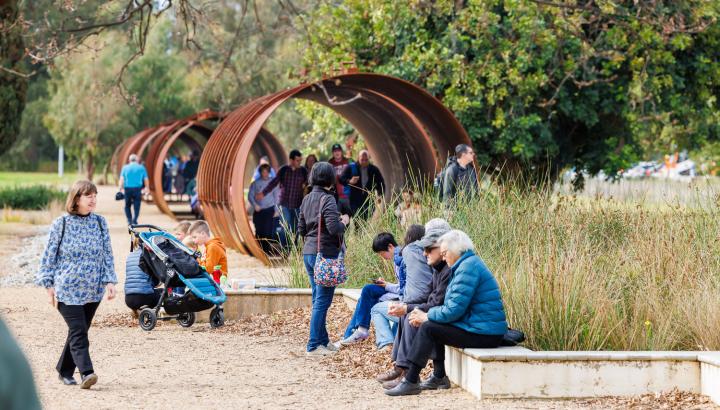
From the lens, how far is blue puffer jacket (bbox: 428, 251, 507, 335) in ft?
22.1

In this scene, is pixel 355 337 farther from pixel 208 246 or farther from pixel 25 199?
pixel 25 199

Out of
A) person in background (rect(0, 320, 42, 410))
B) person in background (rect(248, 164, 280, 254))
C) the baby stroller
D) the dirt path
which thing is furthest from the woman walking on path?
person in background (rect(248, 164, 280, 254))

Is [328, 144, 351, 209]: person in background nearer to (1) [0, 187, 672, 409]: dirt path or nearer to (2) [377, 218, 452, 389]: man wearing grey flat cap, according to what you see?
(1) [0, 187, 672, 409]: dirt path

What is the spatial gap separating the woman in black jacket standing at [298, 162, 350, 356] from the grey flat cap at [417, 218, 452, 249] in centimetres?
129

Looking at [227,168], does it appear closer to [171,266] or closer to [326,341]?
[171,266]

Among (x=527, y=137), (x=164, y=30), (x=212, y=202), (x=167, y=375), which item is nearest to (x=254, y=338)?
(x=167, y=375)

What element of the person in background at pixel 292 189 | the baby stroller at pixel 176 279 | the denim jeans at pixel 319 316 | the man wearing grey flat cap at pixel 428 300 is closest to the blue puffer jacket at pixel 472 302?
the man wearing grey flat cap at pixel 428 300

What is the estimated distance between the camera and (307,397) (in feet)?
22.6

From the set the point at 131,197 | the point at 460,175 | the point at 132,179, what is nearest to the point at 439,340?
the point at 460,175

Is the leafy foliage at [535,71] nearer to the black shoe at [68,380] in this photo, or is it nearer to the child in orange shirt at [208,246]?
the child in orange shirt at [208,246]

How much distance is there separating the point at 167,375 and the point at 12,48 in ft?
58.4

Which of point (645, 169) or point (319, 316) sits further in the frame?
point (645, 169)

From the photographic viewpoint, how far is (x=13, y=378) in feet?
2.24

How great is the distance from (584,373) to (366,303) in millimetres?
2724
